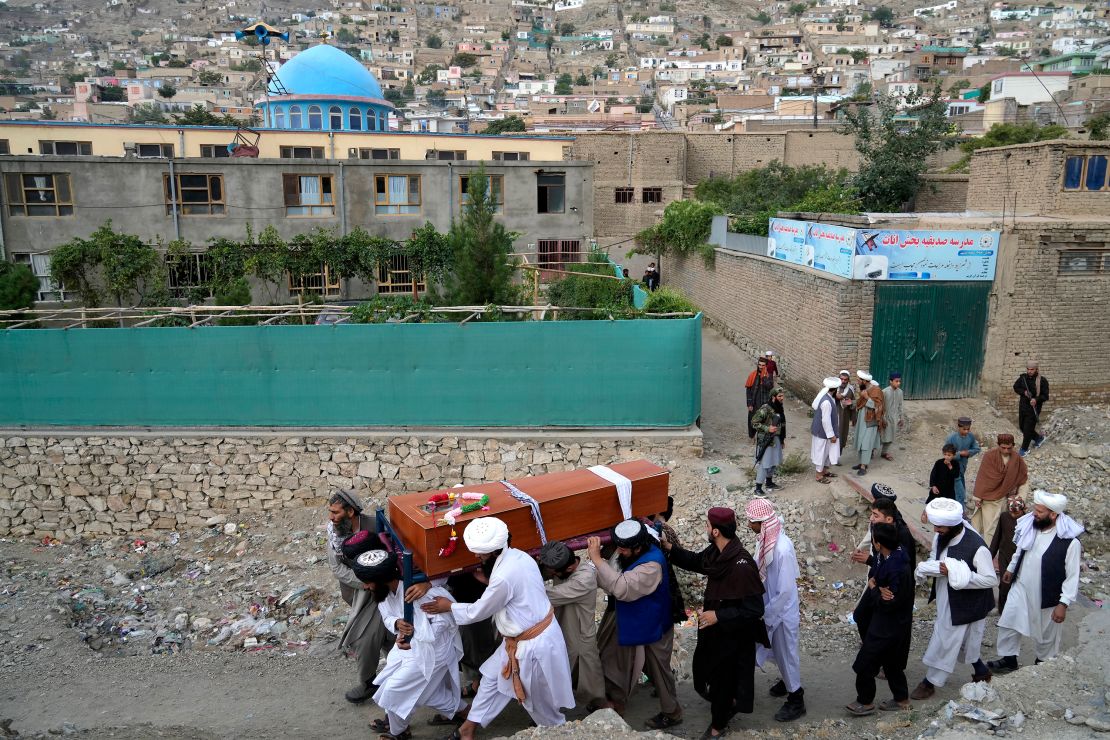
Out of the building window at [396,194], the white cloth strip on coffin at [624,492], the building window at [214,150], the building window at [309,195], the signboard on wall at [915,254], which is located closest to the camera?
the white cloth strip on coffin at [624,492]

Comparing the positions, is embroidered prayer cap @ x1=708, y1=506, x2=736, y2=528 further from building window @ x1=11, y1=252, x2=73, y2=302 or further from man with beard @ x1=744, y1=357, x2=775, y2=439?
building window @ x1=11, y1=252, x2=73, y2=302

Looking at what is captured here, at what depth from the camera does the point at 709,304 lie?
19859 millimetres

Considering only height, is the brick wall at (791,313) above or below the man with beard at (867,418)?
above

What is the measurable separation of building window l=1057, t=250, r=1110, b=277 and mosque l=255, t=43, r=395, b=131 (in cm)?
Answer: 2743

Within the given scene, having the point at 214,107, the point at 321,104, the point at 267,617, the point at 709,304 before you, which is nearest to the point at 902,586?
the point at 267,617

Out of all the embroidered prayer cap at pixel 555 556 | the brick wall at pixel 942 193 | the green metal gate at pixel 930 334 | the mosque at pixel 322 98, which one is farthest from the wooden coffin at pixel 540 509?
the mosque at pixel 322 98

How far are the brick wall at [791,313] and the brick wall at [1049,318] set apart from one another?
2123mm

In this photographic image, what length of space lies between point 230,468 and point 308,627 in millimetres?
4058

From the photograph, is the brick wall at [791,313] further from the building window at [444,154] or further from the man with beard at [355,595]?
the building window at [444,154]

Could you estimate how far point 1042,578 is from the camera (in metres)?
5.85

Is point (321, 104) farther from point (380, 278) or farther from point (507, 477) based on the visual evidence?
point (507, 477)

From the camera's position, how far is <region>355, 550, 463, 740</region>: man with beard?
16.9ft

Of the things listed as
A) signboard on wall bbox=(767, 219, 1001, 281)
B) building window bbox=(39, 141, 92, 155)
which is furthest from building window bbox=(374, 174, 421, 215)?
signboard on wall bbox=(767, 219, 1001, 281)

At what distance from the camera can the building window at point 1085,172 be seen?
13781mm
